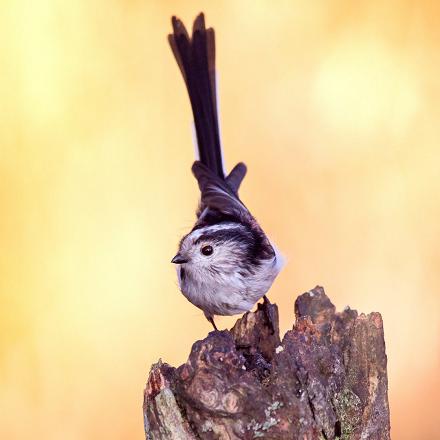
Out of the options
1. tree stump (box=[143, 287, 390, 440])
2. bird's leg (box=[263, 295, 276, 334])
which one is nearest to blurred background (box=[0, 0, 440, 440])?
bird's leg (box=[263, 295, 276, 334])

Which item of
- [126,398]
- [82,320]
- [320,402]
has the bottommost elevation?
[320,402]

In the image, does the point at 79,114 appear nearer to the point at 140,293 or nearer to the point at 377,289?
the point at 140,293

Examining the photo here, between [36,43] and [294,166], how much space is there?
3.09ft

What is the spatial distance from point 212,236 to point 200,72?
433 mm

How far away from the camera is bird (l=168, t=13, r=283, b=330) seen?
186cm

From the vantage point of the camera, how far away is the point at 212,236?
1858 mm

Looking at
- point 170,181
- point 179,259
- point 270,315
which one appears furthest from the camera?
point 170,181

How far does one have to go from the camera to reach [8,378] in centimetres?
264

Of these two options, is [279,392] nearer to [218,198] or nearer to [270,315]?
[270,315]

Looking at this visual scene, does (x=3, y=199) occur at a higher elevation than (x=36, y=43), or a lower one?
lower

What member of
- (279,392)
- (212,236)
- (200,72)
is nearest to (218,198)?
(212,236)

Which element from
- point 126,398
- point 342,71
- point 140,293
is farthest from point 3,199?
point 342,71

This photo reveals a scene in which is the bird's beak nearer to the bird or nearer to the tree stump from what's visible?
the bird

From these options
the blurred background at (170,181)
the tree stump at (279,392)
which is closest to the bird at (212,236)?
the tree stump at (279,392)
